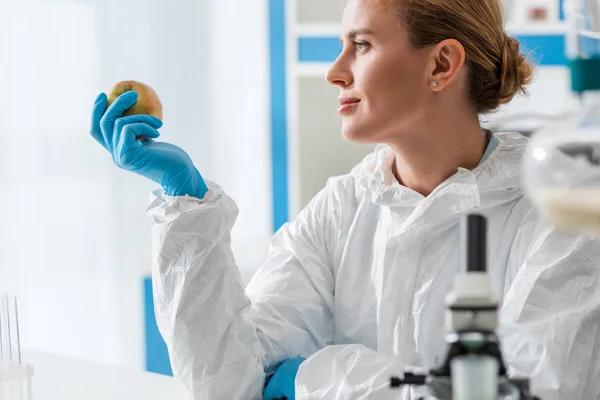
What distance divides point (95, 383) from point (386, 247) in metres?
0.59

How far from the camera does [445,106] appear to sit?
5.63 ft

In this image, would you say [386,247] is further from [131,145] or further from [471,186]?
[131,145]

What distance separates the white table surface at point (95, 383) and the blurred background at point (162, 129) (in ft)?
3.66

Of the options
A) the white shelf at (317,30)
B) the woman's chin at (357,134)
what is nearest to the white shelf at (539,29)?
the white shelf at (317,30)

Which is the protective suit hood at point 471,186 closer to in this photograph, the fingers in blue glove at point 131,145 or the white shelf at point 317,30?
the fingers in blue glove at point 131,145

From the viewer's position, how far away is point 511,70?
1763mm

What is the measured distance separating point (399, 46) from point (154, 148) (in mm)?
508

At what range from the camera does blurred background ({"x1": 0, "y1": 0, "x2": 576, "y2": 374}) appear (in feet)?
9.50

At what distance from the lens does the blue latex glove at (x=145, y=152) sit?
5.08 ft

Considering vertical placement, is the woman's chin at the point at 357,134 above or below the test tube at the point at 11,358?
above

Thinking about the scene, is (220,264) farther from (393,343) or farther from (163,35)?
(163,35)

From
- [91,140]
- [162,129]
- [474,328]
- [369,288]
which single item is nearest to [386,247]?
[369,288]

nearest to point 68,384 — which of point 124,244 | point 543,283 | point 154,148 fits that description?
point 154,148

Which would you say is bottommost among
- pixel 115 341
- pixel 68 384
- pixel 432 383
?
pixel 115 341
